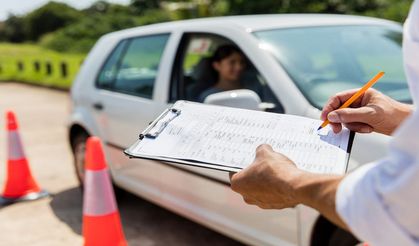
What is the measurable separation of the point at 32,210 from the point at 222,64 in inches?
79.7

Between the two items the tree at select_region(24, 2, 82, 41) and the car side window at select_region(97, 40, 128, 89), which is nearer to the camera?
the car side window at select_region(97, 40, 128, 89)

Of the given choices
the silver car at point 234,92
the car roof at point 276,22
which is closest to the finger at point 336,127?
the silver car at point 234,92

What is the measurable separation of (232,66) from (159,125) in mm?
2461

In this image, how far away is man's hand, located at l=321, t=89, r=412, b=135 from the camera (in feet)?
5.09

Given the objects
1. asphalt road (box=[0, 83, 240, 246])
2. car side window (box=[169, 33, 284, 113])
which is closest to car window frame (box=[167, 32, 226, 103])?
car side window (box=[169, 33, 284, 113])

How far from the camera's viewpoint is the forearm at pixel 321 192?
112 cm

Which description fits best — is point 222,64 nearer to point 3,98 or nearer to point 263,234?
point 263,234

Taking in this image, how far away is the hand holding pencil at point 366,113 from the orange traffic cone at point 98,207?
2126 millimetres

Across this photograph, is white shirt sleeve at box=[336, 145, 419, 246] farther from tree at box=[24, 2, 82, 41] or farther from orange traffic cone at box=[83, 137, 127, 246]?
tree at box=[24, 2, 82, 41]

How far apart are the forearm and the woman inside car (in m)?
2.75

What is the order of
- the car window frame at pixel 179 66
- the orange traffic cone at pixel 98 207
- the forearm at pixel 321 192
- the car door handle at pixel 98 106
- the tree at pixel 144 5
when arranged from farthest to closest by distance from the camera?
→ the tree at pixel 144 5, the car door handle at pixel 98 106, the car window frame at pixel 179 66, the orange traffic cone at pixel 98 207, the forearm at pixel 321 192

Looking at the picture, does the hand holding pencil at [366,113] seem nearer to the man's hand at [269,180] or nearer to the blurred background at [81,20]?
the man's hand at [269,180]

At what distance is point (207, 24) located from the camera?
3.77 metres

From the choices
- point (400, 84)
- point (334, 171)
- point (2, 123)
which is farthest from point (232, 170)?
point (2, 123)
